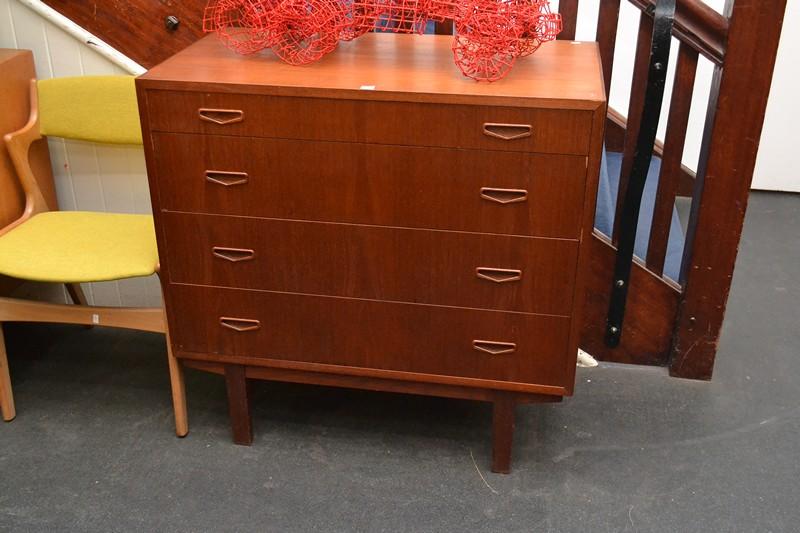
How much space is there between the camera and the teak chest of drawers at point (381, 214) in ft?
5.71

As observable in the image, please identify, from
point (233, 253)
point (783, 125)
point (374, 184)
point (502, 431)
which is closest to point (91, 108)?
point (233, 253)

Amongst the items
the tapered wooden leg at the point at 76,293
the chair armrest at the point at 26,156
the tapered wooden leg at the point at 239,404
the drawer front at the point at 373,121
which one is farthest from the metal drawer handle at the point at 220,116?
the tapered wooden leg at the point at 76,293

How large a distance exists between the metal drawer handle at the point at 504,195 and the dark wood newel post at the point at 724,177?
2.31ft

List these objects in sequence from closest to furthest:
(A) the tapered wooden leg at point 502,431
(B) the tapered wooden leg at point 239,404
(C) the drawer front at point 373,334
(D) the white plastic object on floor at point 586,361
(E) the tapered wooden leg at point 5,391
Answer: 1. (C) the drawer front at point 373,334
2. (A) the tapered wooden leg at point 502,431
3. (B) the tapered wooden leg at point 239,404
4. (E) the tapered wooden leg at point 5,391
5. (D) the white plastic object on floor at point 586,361

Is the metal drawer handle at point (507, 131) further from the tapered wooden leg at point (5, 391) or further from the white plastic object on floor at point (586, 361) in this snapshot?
the tapered wooden leg at point (5, 391)

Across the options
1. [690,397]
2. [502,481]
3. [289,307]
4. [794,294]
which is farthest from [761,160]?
[289,307]

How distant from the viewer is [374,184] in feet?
5.97

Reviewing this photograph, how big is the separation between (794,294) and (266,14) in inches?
78.8

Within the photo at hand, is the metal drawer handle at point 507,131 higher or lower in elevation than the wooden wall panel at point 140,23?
lower

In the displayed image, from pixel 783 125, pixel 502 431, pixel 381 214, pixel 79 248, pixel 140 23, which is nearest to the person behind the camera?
pixel 381 214

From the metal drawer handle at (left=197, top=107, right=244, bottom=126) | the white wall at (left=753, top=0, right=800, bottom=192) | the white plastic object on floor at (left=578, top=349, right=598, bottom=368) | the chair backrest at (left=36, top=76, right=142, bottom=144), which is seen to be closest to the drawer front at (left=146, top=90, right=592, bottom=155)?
the metal drawer handle at (left=197, top=107, right=244, bottom=126)

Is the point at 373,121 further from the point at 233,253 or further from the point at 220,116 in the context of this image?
the point at 233,253

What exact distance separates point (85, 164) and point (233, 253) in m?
0.83

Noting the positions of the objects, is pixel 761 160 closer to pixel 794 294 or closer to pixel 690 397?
pixel 794 294
